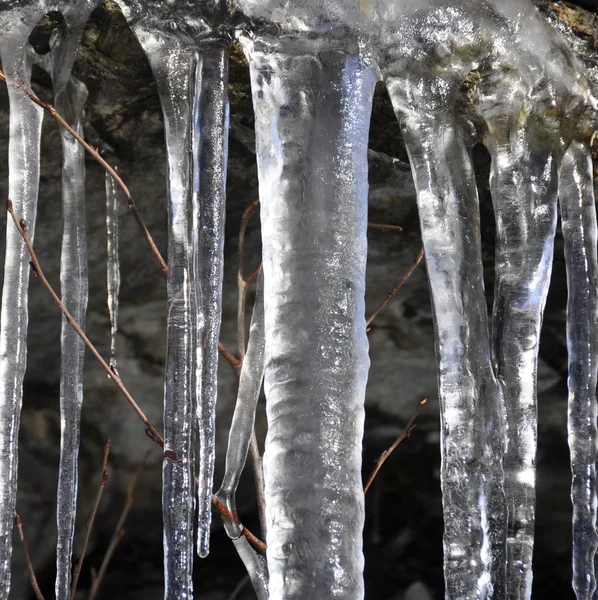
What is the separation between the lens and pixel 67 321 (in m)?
1.35

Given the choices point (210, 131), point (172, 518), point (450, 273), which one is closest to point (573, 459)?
point (450, 273)

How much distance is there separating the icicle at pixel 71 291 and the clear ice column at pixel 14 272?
0.12m

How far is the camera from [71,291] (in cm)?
135

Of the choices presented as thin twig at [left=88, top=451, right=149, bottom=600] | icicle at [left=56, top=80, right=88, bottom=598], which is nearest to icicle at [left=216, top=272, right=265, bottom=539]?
icicle at [left=56, top=80, right=88, bottom=598]

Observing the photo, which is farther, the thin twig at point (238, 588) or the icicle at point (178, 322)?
the thin twig at point (238, 588)

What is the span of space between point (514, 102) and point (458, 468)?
2.00 ft

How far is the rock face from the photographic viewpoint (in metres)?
2.10

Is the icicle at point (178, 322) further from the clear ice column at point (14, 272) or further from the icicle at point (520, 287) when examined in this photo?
the icicle at point (520, 287)

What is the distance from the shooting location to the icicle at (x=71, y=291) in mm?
1288

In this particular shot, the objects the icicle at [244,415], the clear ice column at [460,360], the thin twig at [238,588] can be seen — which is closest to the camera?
the clear ice column at [460,360]

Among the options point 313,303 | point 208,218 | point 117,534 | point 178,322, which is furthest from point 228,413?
point 313,303

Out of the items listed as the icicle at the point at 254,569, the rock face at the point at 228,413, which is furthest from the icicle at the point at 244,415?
the rock face at the point at 228,413

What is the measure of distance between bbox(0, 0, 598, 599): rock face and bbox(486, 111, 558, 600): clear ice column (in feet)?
2.40

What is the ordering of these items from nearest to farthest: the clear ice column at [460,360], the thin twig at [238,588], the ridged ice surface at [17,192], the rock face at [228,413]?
1. the clear ice column at [460,360]
2. the ridged ice surface at [17,192]
3. the rock face at [228,413]
4. the thin twig at [238,588]
